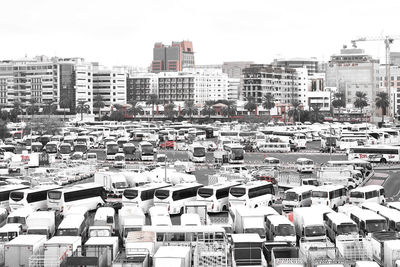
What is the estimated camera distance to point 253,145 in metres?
54.3

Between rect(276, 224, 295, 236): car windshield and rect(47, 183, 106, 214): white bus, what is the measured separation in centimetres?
850

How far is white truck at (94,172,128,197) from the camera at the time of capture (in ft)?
87.8

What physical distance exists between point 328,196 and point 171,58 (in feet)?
483

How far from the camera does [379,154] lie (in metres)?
42.0

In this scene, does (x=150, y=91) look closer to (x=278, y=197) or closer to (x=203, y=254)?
(x=278, y=197)

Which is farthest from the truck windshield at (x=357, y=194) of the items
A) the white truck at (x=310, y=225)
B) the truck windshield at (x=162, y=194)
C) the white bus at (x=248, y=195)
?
the truck windshield at (x=162, y=194)

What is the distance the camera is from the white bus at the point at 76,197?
23812 mm

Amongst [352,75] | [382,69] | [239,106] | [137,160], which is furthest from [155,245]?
[382,69]

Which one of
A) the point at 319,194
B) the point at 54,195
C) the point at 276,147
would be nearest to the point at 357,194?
the point at 319,194

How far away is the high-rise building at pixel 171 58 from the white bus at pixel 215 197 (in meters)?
142

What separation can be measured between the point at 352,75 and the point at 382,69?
1294 centimetres

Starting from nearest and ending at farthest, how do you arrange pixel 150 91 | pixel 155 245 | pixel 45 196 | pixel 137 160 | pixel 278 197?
→ pixel 155 245 → pixel 45 196 → pixel 278 197 → pixel 137 160 → pixel 150 91

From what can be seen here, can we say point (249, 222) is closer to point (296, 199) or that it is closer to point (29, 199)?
point (296, 199)

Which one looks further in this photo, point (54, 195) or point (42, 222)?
point (54, 195)
